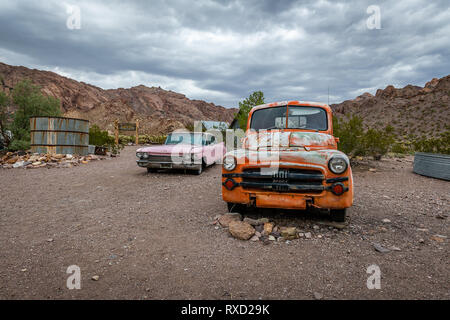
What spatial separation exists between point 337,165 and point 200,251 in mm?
1935

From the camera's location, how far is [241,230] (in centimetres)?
310

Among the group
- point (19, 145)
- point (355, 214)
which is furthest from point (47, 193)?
point (19, 145)

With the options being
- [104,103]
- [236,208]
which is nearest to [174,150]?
[236,208]

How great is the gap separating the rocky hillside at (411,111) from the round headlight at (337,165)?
893 inches

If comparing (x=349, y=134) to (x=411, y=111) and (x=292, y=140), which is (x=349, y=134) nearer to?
(x=292, y=140)

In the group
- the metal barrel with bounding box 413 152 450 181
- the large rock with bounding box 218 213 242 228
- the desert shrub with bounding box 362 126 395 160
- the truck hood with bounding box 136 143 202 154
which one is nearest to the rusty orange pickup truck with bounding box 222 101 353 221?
the large rock with bounding box 218 213 242 228

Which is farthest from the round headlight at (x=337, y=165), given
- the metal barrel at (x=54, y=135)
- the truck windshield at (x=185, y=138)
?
the metal barrel at (x=54, y=135)

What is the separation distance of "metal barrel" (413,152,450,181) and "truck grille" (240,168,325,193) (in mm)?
6453

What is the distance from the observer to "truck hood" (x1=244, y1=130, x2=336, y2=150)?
153 inches

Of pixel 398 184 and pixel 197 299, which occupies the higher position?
pixel 398 184

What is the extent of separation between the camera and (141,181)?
670cm

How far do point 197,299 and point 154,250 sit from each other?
1.01 metres
